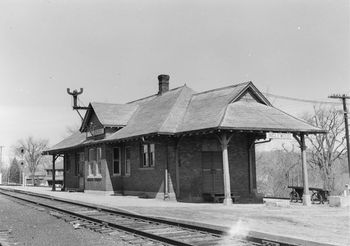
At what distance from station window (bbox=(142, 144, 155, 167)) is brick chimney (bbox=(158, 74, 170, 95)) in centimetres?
576

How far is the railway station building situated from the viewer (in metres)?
19.0

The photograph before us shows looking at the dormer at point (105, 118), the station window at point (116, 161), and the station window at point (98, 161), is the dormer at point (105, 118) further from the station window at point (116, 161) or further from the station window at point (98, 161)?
the station window at point (116, 161)

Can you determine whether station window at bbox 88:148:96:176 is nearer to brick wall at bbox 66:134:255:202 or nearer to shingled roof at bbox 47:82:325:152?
shingled roof at bbox 47:82:325:152

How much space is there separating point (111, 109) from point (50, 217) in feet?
45.3

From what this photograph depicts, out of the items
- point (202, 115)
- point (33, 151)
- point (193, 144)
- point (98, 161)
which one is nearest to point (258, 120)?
point (202, 115)

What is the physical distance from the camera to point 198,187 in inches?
824

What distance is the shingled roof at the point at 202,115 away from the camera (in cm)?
1871

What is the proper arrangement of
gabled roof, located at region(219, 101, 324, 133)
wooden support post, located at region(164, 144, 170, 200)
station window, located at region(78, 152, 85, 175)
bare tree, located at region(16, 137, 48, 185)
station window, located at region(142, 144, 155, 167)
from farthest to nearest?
bare tree, located at region(16, 137, 48, 185) → station window, located at region(78, 152, 85, 175) → station window, located at region(142, 144, 155, 167) → wooden support post, located at region(164, 144, 170, 200) → gabled roof, located at region(219, 101, 324, 133)

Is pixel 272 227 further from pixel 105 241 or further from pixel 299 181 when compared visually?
pixel 299 181

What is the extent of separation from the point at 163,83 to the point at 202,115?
783cm

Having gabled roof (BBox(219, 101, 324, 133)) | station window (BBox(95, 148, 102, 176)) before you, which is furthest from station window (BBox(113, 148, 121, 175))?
gabled roof (BBox(219, 101, 324, 133))

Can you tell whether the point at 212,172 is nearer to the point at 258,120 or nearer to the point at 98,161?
the point at 258,120

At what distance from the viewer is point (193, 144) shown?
21.0 metres

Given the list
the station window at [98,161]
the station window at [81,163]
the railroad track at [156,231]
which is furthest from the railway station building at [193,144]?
the railroad track at [156,231]
